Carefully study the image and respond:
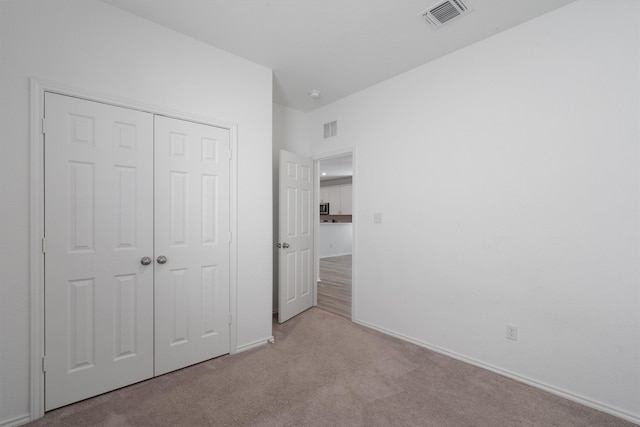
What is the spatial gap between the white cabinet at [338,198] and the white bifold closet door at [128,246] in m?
7.19

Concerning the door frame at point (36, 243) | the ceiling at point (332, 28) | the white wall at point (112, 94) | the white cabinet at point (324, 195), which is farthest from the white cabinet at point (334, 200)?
the door frame at point (36, 243)

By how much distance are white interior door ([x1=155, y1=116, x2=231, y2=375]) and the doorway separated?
180 cm

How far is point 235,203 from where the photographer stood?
267 cm

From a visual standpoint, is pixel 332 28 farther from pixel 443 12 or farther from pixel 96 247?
pixel 96 247

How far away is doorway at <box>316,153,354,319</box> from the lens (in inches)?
177

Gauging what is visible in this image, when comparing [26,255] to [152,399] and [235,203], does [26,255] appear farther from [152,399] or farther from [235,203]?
[235,203]

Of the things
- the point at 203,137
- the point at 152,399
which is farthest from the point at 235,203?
the point at 152,399

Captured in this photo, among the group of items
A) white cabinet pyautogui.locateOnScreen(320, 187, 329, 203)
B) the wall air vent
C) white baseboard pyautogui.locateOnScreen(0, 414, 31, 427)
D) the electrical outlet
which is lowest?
white baseboard pyautogui.locateOnScreen(0, 414, 31, 427)

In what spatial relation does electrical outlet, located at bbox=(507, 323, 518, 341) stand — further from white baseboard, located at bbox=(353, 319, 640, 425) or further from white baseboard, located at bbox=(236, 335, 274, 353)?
white baseboard, located at bbox=(236, 335, 274, 353)

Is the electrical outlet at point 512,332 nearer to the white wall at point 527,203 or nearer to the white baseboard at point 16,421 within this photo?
the white wall at point 527,203

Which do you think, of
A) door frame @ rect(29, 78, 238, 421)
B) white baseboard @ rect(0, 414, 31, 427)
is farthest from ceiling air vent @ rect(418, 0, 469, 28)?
white baseboard @ rect(0, 414, 31, 427)

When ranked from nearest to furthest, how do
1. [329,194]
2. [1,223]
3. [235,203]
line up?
[1,223], [235,203], [329,194]

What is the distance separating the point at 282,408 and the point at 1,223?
2092 mm

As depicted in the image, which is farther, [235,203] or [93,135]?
[235,203]
